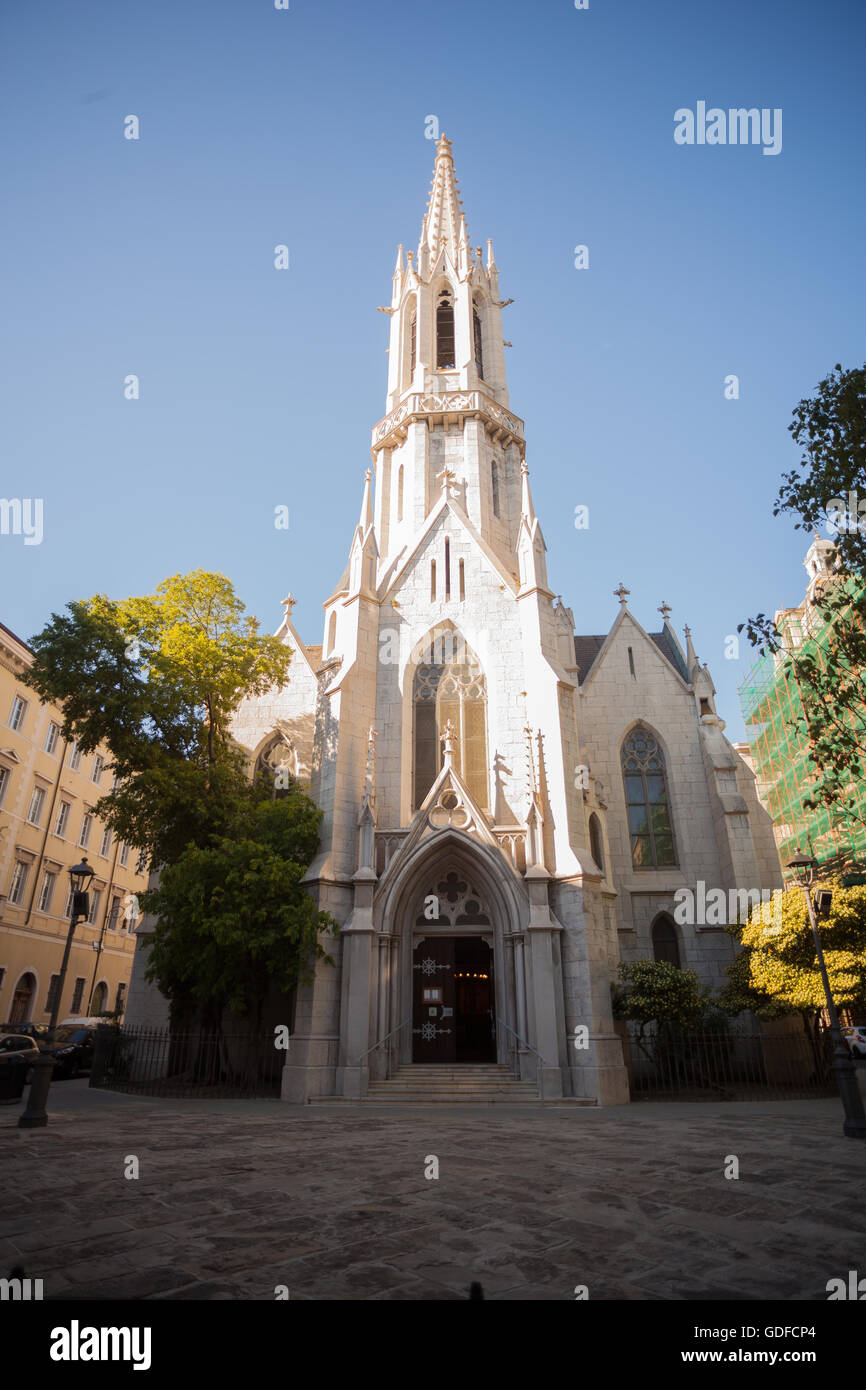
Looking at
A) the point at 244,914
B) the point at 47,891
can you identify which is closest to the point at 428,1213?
the point at 244,914

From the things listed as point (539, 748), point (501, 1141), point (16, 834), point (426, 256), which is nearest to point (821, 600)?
point (539, 748)

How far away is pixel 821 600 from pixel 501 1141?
10287 mm

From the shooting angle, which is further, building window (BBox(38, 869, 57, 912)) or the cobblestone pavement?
building window (BBox(38, 869, 57, 912))

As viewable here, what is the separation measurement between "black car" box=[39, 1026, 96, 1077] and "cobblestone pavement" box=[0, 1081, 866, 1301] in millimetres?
15262

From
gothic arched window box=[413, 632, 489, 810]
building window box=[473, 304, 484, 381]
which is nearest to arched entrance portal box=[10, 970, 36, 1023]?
gothic arched window box=[413, 632, 489, 810]

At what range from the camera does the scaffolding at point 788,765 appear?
2619cm

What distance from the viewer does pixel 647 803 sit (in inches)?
1002

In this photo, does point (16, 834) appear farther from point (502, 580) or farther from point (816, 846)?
point (816, 846)

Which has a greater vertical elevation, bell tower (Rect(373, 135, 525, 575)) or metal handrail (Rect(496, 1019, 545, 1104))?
bell tower (Rect(373, 135, 525, 575))

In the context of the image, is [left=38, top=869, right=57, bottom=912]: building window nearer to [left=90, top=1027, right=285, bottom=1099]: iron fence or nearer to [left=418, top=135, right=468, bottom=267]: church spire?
[left=90, top=1027, right=285, bottom=1099]: iron fence

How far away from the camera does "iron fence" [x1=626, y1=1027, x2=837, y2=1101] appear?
1847 centimetres

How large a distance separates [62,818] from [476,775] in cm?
2418

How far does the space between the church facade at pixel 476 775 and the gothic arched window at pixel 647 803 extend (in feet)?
0.22

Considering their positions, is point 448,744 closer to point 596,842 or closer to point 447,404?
point 596,842
